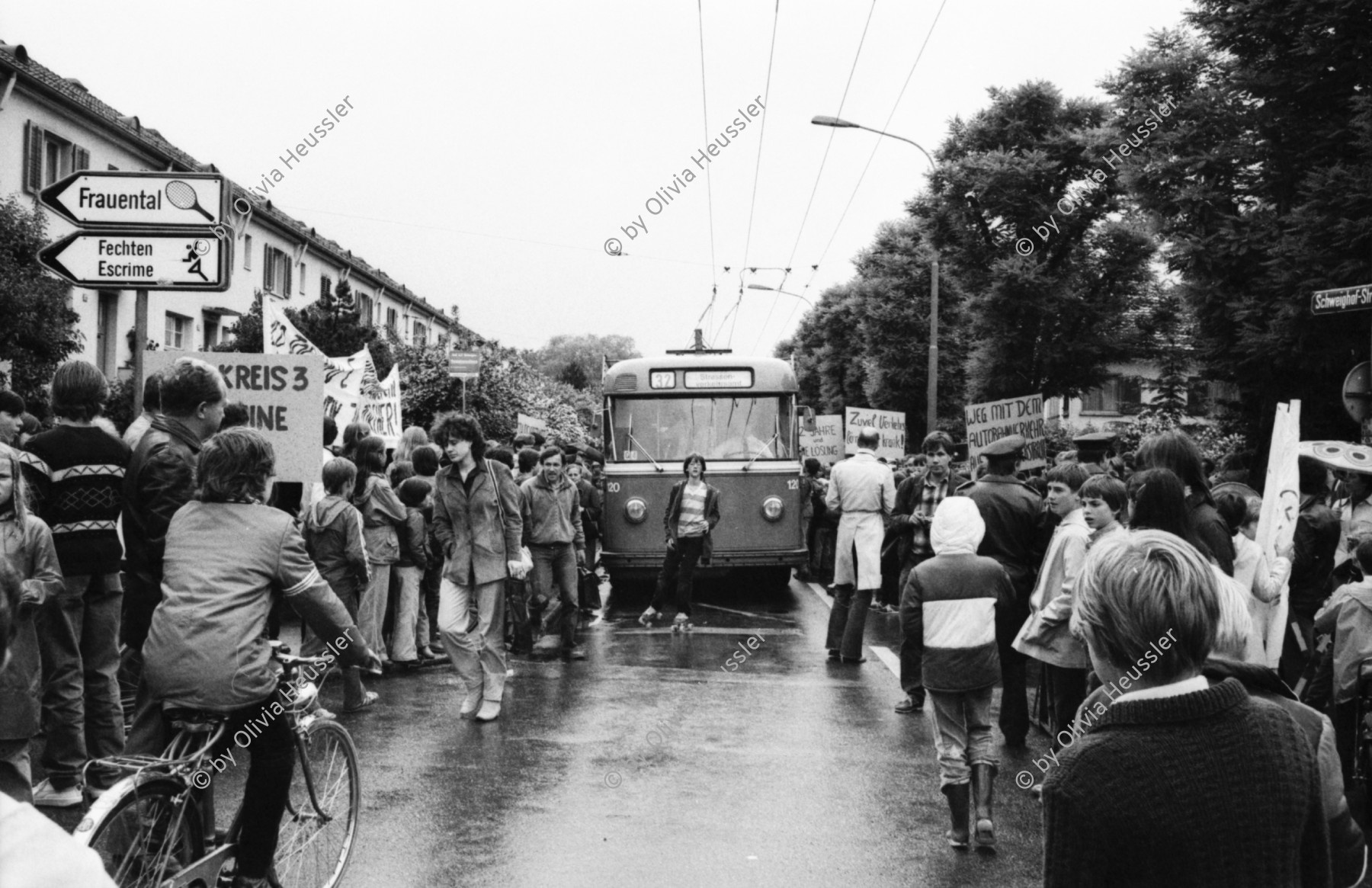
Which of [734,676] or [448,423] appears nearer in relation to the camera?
[448,423]

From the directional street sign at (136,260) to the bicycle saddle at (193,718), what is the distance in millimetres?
3079

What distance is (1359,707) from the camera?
609 centimetres

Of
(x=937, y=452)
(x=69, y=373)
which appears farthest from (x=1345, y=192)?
(x=69, y=373)

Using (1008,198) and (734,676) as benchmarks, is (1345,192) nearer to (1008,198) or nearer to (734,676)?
(734,676)

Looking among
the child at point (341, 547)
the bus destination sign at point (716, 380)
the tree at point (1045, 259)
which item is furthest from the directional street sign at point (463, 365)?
the tree at point (1045, 259)

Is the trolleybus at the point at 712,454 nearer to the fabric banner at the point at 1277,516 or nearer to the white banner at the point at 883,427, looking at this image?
the white banner at the point at 883,427

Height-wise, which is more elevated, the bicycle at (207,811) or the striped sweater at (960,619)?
the striped sweater at (960,619)

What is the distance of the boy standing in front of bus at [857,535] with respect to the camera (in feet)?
36.1

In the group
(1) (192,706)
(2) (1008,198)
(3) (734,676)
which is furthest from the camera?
(2) (1008,198)

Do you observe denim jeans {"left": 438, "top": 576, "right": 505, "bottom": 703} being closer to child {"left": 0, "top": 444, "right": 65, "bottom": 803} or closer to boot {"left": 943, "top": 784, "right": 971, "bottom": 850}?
child {"left": 0, "top": 444, "right": 65, "bottom": 803}

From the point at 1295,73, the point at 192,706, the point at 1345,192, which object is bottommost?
the point at 192,706

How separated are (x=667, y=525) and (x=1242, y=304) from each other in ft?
31.6

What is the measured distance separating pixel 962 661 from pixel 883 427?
57.2ft

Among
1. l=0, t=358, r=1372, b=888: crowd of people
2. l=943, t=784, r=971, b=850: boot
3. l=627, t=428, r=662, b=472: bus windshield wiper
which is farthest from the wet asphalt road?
l=627, t=428, r=662, b=472: bus windshield wiper
